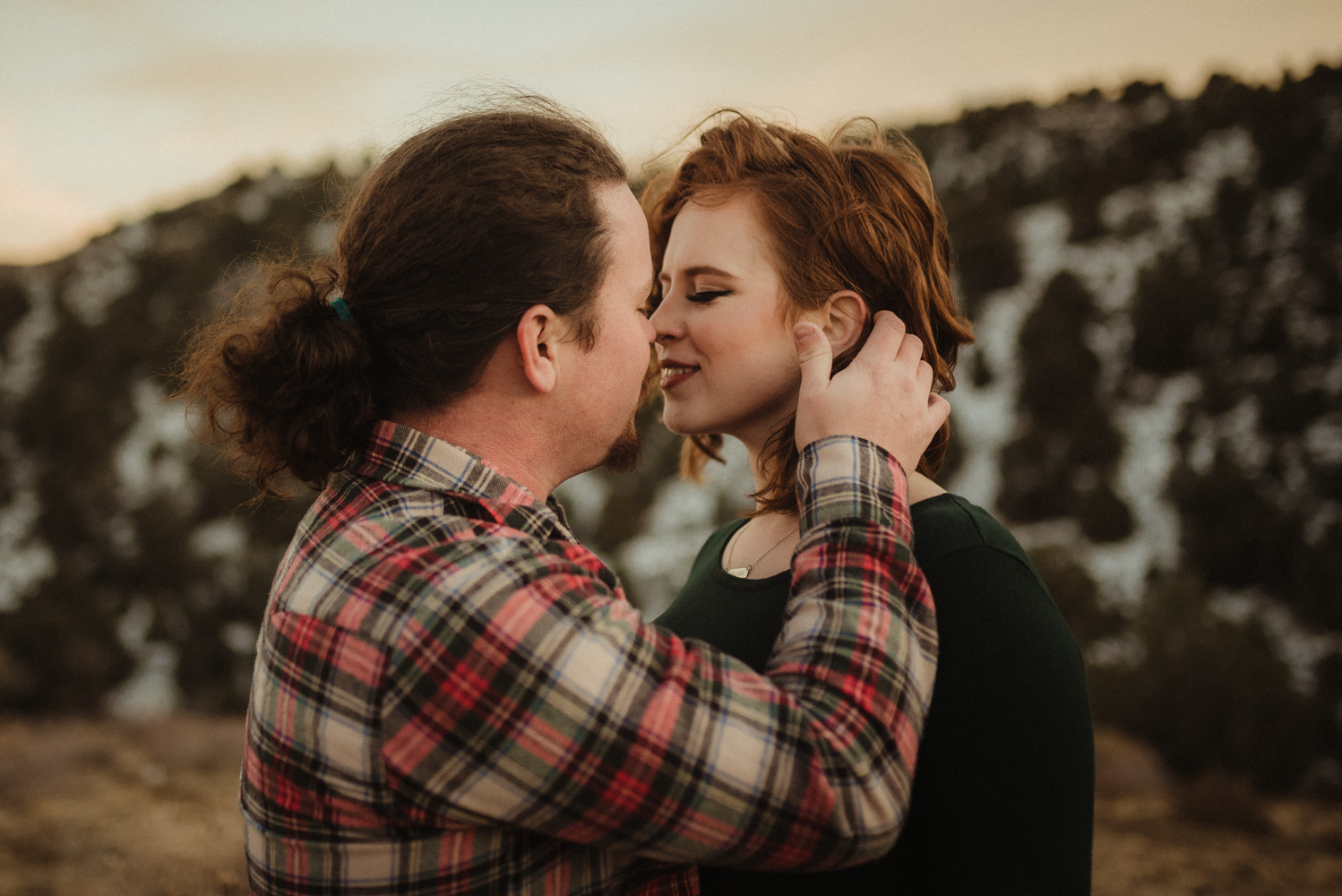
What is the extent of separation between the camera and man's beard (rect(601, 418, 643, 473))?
172 centimetres

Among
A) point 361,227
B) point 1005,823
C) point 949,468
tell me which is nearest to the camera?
point 1005,823

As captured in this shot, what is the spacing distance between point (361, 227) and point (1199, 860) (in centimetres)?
557

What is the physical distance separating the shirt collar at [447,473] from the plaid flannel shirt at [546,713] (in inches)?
1.2

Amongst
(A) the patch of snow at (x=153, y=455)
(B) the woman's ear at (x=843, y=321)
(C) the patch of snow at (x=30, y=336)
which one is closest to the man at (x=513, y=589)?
(B) the woman's ear at (x=843, y=321)

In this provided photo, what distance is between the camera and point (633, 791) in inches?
42.4

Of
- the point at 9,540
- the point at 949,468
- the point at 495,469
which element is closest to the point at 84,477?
the point at 9,540

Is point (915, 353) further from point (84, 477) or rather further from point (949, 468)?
point (84, 477)

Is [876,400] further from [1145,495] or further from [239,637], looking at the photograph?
[239,637]

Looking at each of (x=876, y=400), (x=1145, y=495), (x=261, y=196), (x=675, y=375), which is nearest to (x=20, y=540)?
(x=261, y=196)

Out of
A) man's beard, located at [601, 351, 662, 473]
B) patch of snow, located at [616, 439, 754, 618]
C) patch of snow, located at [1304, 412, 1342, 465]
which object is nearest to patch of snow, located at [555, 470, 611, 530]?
patch of snow, located at [616, 439, 754, 618]

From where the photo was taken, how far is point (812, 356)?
5.42ft

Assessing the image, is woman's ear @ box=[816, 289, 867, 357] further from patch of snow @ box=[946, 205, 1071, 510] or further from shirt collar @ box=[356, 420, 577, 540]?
patch of snow @ box=[946, 205, 1071, 510]

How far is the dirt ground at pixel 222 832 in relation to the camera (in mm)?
4660

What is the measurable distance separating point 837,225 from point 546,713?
1322mm
